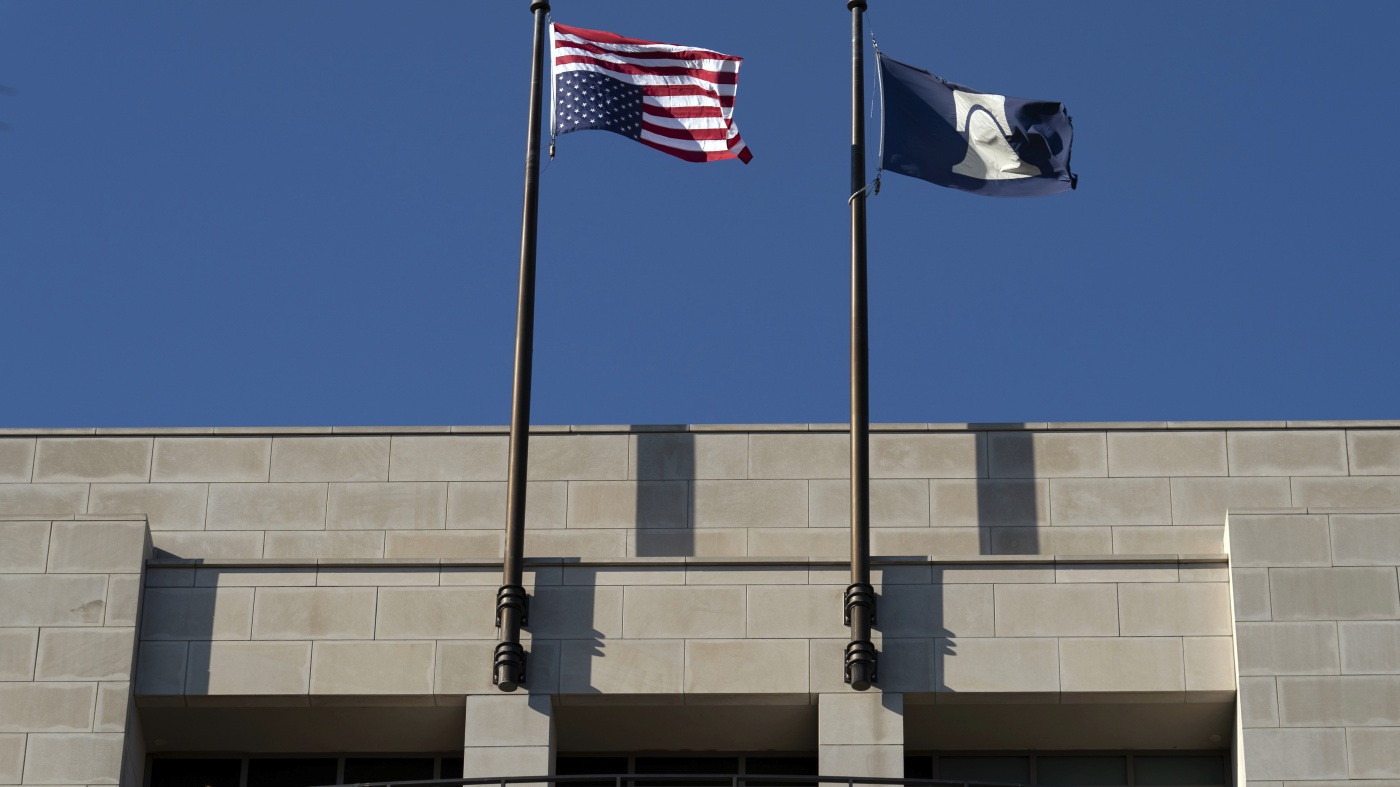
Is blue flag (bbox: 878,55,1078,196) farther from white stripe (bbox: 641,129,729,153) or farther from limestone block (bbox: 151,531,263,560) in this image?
limestone block (bbox: 151,531,263,560)

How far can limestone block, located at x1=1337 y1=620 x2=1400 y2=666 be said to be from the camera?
30109 mm

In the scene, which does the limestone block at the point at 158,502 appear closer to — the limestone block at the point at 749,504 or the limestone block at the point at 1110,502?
the limestone block at the point at 749,504

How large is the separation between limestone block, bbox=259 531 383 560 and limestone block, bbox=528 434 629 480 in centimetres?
170

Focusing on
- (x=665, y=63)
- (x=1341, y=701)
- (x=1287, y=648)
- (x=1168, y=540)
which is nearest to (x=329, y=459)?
(x=665, y=63)

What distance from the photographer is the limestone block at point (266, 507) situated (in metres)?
33.1

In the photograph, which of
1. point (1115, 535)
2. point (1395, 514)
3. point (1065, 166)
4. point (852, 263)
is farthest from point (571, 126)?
point (1395, 514)

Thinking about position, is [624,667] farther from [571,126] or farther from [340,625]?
[571,126]

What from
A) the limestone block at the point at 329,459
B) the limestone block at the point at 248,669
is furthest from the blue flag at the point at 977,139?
the limestone block at the point at 248,669

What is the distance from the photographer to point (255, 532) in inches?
1300

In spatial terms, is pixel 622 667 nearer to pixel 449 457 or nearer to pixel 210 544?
pixel 449 457

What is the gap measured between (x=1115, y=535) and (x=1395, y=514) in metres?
3.51

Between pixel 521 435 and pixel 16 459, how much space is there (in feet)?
22.1

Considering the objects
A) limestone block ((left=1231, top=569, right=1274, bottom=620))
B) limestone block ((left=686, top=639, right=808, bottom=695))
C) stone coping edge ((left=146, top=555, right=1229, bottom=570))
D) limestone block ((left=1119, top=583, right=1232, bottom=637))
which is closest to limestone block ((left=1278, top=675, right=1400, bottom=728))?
limestone block ((left=1231, top=569, right=1274, bottom=620))

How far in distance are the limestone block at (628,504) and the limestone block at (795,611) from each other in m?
2.34
